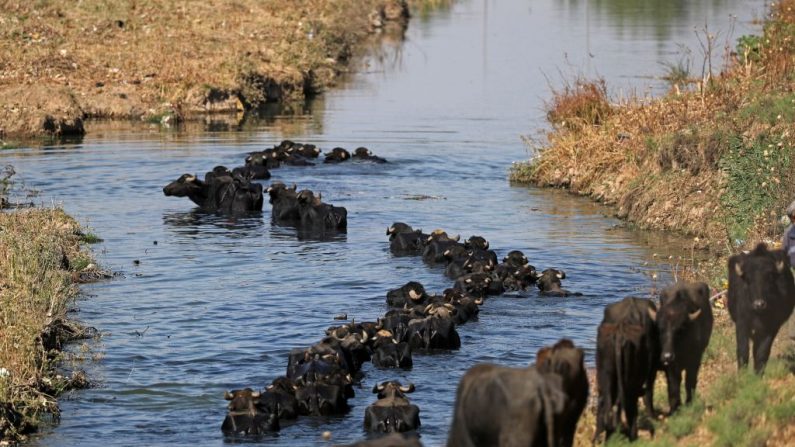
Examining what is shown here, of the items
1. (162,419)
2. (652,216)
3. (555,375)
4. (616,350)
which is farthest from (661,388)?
(652,216)

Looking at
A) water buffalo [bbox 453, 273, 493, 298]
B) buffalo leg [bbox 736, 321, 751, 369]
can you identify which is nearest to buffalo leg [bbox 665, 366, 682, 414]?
buffalo leg [bbox 736, 321, 751, 369]

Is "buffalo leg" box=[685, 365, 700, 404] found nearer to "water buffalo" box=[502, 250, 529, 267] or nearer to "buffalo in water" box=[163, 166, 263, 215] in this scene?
"water buffalo" box=[502, 250, 529, 267]

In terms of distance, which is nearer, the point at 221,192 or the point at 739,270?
the point at 739,270

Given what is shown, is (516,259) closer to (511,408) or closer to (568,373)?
(568,373)

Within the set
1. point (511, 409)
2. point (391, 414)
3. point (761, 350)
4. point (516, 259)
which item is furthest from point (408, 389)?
point (516, 259)

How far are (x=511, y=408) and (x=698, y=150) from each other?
1511cm

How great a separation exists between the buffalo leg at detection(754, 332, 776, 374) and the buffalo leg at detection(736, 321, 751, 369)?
3.4 inches

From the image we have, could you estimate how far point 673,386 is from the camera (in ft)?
34.6

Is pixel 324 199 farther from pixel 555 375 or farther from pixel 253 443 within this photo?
pixel 555 375

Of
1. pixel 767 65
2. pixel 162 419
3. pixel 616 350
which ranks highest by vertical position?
pixel 767 65

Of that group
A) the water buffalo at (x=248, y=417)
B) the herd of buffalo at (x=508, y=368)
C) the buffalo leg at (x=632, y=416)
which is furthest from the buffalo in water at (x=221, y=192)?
the buffalo leg at (x=632, y=416)

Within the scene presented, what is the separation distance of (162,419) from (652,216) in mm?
11459

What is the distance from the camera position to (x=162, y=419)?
1377 cm

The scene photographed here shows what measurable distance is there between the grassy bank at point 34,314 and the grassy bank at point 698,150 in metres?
8.27
